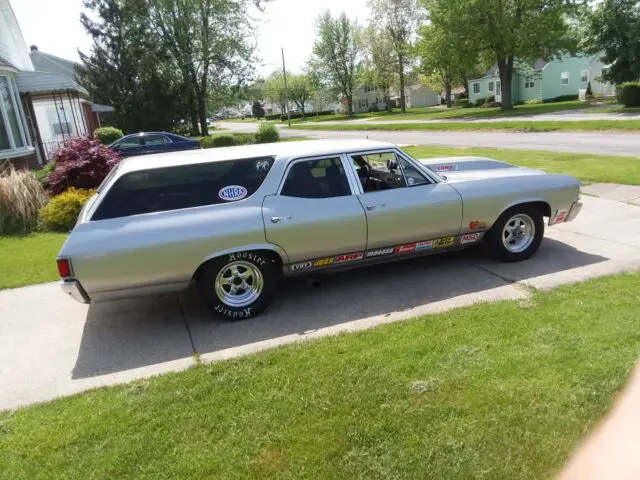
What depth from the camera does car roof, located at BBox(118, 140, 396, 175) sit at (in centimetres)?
487

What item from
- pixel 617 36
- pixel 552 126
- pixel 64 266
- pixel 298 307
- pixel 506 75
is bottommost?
pixel 552 126

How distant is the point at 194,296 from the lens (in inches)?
220

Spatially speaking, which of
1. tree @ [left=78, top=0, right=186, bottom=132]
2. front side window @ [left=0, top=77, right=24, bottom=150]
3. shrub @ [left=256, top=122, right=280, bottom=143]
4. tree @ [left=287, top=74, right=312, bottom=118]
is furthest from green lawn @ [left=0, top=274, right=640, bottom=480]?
tree @ [left=287, top=74, right=312, bottom=118]

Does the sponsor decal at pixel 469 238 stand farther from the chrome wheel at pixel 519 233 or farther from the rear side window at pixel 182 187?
the rear side window at pixel 182 187

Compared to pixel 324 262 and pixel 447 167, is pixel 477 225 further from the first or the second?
pixel 324 262

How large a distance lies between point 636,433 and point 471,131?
2761cm

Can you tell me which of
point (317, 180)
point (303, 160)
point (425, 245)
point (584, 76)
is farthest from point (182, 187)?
point (584, 76)

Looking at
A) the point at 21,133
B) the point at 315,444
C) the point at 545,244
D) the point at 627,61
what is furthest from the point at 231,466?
the point at 627,61

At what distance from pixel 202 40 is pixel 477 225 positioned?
3642cm

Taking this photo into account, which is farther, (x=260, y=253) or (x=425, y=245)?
(x=425, y=245)

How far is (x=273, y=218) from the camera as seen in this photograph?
15.6ft

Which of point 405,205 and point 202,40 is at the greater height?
point 202,40

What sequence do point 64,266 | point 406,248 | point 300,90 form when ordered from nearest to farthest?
point 64,266 → point 406,248 → point 300,90

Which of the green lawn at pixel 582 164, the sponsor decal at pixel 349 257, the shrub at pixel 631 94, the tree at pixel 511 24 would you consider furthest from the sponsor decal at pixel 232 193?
the tree at pixel 511 24
